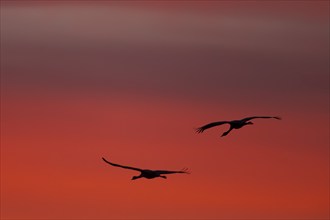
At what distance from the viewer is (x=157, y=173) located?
2776 inches

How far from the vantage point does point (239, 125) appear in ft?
233

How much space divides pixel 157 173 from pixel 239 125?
18.6 feet
